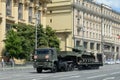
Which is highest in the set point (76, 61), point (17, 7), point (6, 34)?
Result: point (17, 7)

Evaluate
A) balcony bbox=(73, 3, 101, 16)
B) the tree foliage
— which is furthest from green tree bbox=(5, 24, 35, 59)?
balcony bbox=(73, 3, 101, 16)

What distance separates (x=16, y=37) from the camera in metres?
60.4

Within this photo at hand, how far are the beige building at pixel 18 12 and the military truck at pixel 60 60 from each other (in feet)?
72.4

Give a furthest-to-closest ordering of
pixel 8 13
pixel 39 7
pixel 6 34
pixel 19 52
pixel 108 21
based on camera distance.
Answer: pixel 108 21 → pixel 39 7 → pixel 8 13 → pixel 6 34 → pixel 19 52

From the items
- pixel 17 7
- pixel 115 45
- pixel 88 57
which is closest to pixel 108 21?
pixel 115 45

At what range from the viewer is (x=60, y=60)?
41.3 meters

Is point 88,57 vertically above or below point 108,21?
below

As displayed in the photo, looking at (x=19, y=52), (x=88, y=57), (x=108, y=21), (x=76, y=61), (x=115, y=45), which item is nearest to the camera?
(x=76, y=61)

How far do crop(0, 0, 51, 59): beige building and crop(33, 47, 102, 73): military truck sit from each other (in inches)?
868

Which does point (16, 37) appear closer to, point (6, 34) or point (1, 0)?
point (6, 34)

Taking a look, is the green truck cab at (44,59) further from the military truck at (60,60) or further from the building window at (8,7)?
the building window at (8,7)

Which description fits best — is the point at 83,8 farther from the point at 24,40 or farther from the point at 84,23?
the point at 24,40

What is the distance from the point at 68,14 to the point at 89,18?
35.0 feet

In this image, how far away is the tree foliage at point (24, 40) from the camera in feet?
196
